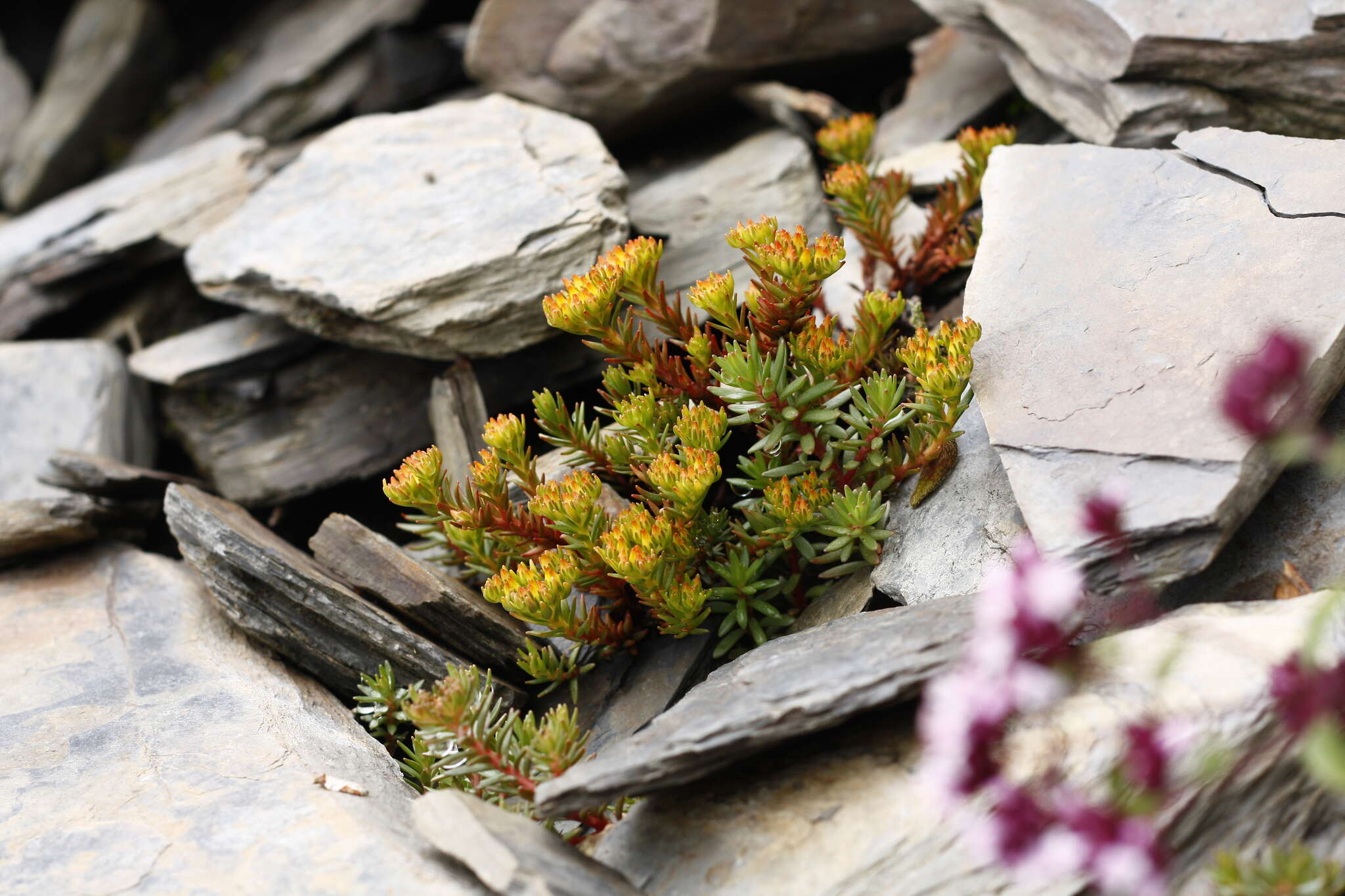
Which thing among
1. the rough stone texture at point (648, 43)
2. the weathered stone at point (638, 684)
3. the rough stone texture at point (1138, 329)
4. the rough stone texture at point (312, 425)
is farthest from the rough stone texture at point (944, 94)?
the weathered stone at point (638, 684)

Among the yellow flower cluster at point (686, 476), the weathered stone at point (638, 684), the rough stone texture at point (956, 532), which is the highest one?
the yellow flower cluster at point (686, 476)

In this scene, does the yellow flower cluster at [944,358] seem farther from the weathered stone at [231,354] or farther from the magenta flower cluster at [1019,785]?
the weathered stone at [231,354]

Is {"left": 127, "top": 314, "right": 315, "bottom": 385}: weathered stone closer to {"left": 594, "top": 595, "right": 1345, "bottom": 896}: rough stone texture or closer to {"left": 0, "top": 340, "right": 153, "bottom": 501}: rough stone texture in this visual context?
{"left": 0, "top": 340, "right": 153, "bottom": 501}: rough stone texture

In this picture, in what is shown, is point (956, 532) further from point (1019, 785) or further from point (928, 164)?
point (928, 164)

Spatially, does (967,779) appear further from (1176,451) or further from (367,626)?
(367,626)

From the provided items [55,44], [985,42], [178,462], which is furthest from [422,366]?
[55,44]

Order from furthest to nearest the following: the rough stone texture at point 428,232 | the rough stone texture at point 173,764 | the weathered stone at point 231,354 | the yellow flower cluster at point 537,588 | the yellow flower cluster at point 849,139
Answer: the weathered stone at point 231,354
the yellow flower cluster at point 849,139
the rough stone texture at point 428,232
the yellow flower cluster at point 537,588
the rough stone texture at point 173,764

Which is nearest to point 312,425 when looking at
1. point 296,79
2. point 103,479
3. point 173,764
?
point 103,479
